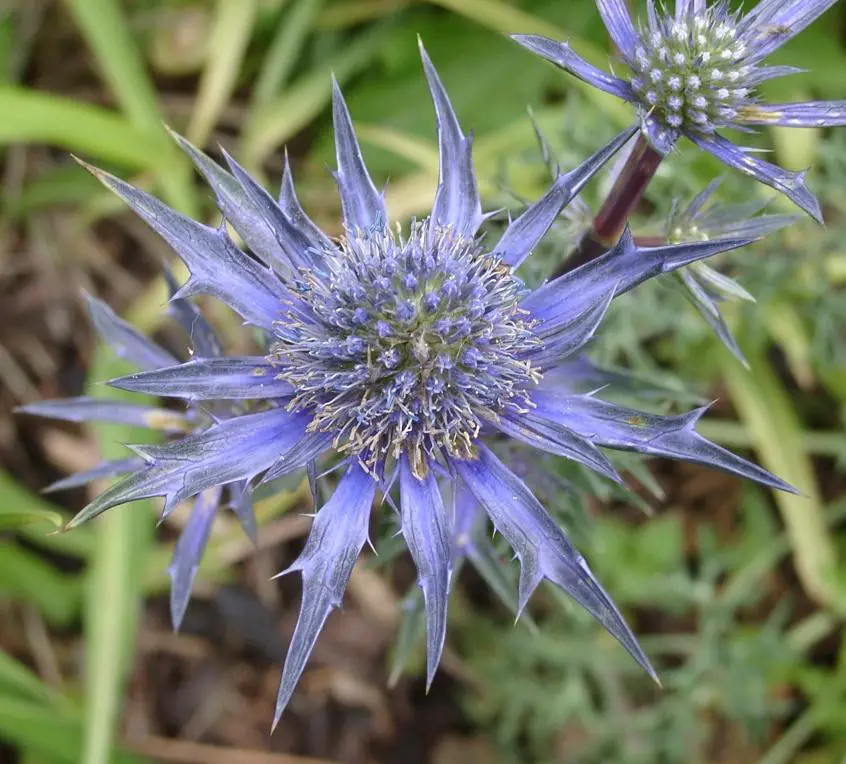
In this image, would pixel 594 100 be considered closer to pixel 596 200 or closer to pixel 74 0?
pixel 596 200

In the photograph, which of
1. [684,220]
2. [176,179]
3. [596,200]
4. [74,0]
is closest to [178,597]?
[684,220]

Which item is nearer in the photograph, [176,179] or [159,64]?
[176,179]

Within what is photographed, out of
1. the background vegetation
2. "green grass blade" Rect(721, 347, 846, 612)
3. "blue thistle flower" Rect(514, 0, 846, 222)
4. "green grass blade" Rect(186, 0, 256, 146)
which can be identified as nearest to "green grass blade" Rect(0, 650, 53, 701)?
the background vegetation

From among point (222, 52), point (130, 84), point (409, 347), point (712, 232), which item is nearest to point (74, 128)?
point (130, 84)

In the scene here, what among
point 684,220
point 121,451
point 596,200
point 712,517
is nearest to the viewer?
point 684,220

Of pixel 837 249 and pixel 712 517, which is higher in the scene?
pixel 837 249

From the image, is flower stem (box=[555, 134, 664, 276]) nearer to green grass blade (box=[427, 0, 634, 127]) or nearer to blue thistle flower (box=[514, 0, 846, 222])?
blue thistle flower (box=[514, 0, 846, 222])
